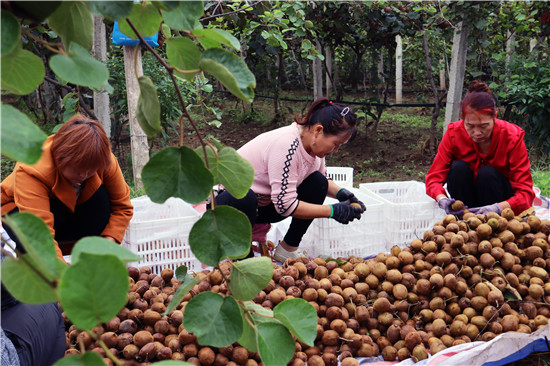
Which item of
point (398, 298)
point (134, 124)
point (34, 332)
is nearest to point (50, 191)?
point (34, 332)

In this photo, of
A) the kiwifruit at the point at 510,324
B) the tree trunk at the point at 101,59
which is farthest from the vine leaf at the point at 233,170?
the tree trunk at the point at 101,59

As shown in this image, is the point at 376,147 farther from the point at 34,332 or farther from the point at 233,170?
the point at 233,170

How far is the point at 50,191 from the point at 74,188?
0.46ft

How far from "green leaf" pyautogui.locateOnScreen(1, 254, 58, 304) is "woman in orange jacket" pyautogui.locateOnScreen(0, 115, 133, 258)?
1.51 metres

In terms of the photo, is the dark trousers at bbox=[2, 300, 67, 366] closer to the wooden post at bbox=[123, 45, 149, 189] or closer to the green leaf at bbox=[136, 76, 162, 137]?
the green leaf at bbox=[136, 76, 162, 137]

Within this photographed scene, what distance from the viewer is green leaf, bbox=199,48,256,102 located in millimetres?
539

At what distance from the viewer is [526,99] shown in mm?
5043

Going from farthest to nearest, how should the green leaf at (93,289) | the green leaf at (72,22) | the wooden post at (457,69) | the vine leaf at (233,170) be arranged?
the wooden post at (457,69) → the vine leaf at (233,170) → the green leaf at (72,22) → the green leaf at (93,289)

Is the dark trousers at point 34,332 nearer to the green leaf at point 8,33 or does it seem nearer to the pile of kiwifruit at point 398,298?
the pile of kiwifruit at point 398,298

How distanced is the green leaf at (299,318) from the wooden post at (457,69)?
4619mm

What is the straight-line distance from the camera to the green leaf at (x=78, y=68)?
48 cm

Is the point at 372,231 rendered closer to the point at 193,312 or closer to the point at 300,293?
the point at 300,293

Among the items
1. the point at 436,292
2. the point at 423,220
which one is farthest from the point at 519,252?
the point at 423,220

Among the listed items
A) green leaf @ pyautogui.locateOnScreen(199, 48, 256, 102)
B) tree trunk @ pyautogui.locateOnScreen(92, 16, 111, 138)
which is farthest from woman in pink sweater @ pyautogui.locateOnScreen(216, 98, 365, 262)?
green leaf @ pyautogui.locateOnScreen(199, 48, 256, 102)
